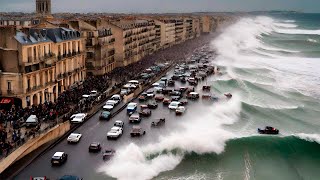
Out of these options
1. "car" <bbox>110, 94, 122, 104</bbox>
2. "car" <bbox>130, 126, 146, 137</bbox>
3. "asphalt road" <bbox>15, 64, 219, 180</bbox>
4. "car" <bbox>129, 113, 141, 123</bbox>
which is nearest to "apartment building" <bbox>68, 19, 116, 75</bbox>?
"car" <bbox>110, 94, 122, 104</bbox>

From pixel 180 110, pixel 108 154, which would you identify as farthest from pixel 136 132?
pixel 180 110

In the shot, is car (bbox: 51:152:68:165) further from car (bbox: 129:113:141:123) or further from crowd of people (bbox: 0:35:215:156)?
car (bbox: 129:113:141:123)

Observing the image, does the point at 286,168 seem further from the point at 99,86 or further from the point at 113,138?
the point at 99,86

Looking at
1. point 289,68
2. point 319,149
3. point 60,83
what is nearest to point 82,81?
point 60,83

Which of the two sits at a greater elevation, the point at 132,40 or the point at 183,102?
the point at 132,40

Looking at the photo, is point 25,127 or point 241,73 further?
point 241,73

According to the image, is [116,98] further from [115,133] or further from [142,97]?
[115,133]
